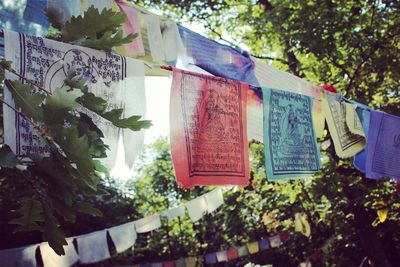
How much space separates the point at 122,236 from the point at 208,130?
4551mm

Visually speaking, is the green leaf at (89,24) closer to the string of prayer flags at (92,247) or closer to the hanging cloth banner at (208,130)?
the hanging cloth banner at (208,130)

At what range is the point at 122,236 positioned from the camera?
6.41 meters

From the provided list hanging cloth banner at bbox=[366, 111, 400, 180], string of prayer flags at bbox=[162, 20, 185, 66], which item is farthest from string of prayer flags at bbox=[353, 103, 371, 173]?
string of prayer flags at bbox=[162, 20, 185, 66]

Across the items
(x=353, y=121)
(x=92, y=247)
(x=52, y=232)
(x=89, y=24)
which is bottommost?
(x=92, y=247)

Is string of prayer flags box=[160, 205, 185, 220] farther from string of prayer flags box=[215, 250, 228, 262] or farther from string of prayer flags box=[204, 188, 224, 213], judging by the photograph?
string of prayer flags box=[215, 250, 228, 262]

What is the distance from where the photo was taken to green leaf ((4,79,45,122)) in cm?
97

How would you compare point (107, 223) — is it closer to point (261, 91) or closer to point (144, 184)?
point (144, 184)

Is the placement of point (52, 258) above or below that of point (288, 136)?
below

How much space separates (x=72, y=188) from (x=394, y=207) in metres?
5.04

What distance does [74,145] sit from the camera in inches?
35.0

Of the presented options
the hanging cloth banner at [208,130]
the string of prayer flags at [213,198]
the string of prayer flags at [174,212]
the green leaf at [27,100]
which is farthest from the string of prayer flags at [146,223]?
the green leaf at [27,100]

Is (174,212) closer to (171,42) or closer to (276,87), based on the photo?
(276,87)

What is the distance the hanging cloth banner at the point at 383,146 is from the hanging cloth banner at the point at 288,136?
2.68 ft

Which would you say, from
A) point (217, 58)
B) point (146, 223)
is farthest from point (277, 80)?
point (146, 223)
